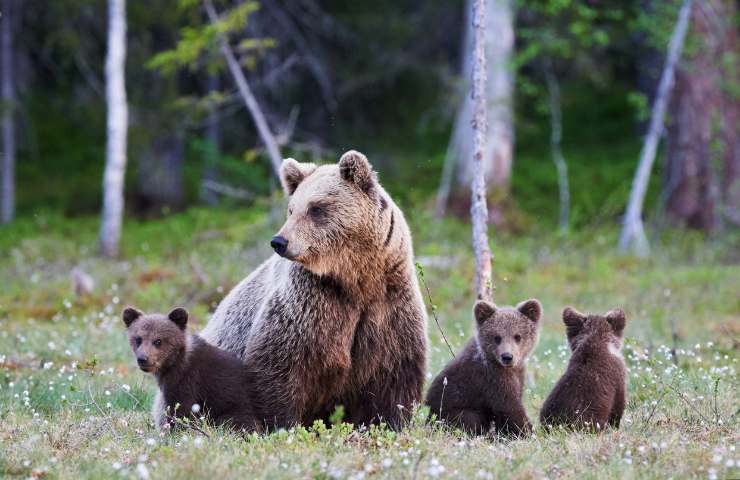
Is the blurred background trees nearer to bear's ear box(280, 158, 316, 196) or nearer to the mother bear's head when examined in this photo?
bear's ear box(280, 158, 316, 196)

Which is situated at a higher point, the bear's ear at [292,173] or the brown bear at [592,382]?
the bear's ear at [292,173]

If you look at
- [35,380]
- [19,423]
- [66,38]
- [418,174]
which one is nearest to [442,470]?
[19,423]

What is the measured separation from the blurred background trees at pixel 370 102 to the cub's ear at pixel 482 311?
9.96 metres

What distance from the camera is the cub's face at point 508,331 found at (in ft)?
22.3

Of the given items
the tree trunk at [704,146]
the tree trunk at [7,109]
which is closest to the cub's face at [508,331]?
the tree trunk at [704,146]

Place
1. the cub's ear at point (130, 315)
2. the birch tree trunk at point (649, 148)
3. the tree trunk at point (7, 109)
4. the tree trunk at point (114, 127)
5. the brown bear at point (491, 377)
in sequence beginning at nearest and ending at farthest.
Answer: the brown bear at point (491, 377) → the cub's ear at point (130, 315) → the tree trunk at point (114, 127) → the birch tree trunk at point (649, 148) → the tree trunk at point (7, 109)

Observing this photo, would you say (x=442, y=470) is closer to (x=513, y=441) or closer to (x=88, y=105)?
(x=513, y=441)

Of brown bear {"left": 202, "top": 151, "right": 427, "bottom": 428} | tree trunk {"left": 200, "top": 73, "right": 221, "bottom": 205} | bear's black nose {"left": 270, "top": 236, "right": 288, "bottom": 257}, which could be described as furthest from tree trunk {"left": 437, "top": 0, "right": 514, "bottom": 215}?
bear's black nose {"left": 270, "top": 236, "right": 288, "bottom": 257}

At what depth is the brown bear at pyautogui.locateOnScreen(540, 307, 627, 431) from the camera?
6691 millimetres

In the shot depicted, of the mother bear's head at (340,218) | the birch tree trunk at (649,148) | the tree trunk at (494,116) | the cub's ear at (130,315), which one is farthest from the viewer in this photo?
the tree trunk at (494,116)

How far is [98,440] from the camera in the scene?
632 centimetres

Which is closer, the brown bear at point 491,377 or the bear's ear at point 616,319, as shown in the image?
the brown bear at point 491,377

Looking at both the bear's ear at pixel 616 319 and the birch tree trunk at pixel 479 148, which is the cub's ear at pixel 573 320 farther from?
the birch tree trunk at pixel 479 148

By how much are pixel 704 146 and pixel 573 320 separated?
53.6ft
